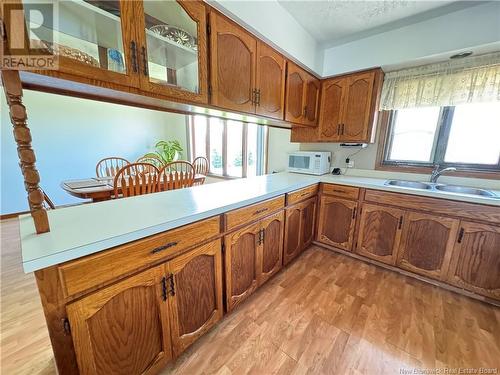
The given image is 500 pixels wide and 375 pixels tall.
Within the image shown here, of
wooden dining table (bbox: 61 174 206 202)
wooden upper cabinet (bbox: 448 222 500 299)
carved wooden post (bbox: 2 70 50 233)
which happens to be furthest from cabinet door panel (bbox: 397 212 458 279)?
wooden dining table (bbox: 61 174 206 202)

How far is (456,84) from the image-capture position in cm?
188

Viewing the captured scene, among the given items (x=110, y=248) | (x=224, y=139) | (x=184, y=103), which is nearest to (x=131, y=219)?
(x=110, y=248)

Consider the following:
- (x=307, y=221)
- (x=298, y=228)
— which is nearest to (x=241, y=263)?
(x=298, y=228)

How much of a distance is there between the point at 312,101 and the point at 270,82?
84 centimetres

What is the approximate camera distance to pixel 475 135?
1.93 metres

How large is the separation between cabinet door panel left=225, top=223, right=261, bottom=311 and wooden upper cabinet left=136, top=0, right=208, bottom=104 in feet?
3.05

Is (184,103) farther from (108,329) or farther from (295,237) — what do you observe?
(295,237)

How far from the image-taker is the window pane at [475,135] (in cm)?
185

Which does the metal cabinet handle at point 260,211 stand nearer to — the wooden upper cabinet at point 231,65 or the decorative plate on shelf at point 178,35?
the wooden upper cabinet at point 231,65

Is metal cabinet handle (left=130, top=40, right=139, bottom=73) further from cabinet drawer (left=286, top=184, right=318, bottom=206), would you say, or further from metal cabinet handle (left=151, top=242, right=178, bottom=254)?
cabinet drawer (left=286, top=184, right=318, bottom=206)

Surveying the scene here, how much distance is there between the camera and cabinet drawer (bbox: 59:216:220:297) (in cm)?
72

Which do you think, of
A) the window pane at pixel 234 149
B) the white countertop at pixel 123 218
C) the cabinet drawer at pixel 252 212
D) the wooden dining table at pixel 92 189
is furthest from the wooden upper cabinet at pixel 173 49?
the window pane at pixel 234 149

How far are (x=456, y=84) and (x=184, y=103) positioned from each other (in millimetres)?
2440

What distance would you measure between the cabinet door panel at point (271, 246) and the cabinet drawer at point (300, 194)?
167 millimetres
